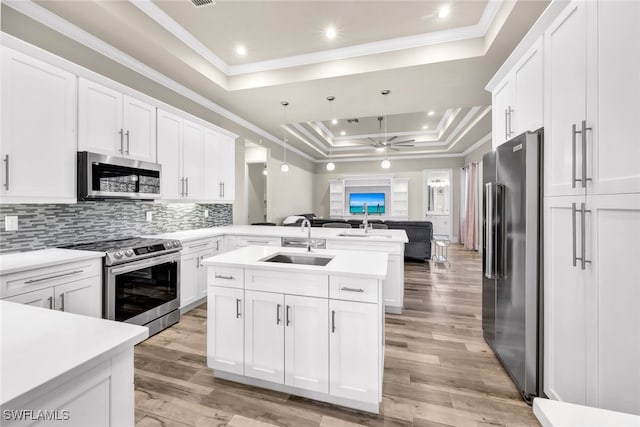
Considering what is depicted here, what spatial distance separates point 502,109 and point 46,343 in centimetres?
321

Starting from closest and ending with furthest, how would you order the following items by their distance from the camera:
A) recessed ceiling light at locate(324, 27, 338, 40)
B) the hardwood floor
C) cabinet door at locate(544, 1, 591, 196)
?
cabinet door at locate(544, 1, 591, 196) < the hardwood floor < recessed ceiling light at locate(324, 27, 338, 40)

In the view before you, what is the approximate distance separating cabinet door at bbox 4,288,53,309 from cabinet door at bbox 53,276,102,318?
0.12ft

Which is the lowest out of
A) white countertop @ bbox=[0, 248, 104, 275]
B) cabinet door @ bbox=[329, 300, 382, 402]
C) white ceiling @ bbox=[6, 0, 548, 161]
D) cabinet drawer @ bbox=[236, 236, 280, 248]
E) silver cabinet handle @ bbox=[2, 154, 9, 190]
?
cabinet door @ bbox=[329, 300, 382, 402]

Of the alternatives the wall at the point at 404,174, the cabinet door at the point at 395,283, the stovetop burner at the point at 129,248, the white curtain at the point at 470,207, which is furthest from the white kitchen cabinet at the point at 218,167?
the white curtain at the point at 470,207

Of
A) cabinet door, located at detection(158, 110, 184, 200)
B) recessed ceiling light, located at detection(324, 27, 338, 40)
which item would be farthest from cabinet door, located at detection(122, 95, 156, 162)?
recessed ceiling light, located at detection(324, 27, 338, 40)

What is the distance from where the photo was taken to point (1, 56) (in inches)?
74.5

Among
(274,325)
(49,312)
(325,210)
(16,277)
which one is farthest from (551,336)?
(325,210)

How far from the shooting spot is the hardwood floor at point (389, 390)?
171cm

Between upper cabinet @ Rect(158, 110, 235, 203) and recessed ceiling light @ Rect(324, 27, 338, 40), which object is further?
upper cabinet @ Rect(158, 110, 235, 203)

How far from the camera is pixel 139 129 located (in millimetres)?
2951

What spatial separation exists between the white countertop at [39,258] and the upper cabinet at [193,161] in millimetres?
1183

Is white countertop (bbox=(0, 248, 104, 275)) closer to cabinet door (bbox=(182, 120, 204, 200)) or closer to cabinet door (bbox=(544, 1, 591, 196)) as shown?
cabinet door (bbox=(182, 120, 204, 200))

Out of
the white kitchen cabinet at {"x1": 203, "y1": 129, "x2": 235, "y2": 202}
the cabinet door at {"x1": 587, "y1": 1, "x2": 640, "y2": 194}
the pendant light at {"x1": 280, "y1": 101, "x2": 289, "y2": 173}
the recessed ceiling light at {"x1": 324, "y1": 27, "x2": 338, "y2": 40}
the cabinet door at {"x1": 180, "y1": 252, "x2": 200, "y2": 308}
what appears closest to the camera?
the cabinet door at {"x1": 587, "y1": 1, "x2": 640, "y2": 194}

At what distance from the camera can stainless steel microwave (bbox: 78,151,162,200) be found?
2373mm
